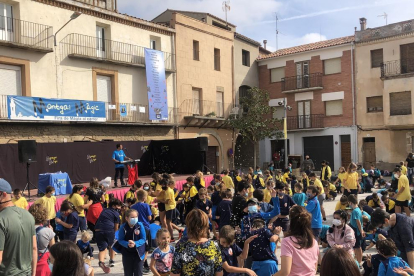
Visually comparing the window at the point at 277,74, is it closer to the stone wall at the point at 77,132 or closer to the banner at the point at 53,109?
the stone wall at the point at 77,132

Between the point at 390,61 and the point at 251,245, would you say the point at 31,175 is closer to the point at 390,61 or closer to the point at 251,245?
the point at 251,245

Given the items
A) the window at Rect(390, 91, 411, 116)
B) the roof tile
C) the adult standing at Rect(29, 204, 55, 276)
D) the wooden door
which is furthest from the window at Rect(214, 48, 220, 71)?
the adult standing at Rect(29, 204, 55, 276)

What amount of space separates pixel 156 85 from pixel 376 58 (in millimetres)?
16055

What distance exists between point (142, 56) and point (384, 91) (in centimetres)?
1675

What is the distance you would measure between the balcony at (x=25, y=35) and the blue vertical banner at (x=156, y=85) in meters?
6.37

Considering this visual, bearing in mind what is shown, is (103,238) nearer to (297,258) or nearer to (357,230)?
(297,258)

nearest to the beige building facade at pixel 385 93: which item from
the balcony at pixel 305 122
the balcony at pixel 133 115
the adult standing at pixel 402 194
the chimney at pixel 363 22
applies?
the chimney at pixel 363 22

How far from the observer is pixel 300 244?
4285mm

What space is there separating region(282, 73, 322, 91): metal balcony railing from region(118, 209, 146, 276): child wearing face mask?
27.1 metres

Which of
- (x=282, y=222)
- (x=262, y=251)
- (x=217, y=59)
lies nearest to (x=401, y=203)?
(x=282, y=222)

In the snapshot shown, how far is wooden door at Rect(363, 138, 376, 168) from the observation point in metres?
29.1

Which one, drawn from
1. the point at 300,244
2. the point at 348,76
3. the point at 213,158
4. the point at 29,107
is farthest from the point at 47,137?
the point at 348,76

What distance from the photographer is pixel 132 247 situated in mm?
6129

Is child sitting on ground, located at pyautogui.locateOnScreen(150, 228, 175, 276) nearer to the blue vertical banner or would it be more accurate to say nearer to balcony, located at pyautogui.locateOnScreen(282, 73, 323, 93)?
the blue vertical banner
